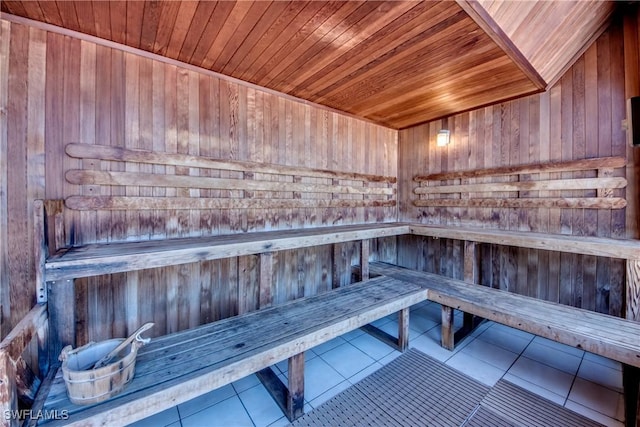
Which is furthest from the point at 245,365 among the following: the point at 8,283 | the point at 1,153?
the point at 1,153

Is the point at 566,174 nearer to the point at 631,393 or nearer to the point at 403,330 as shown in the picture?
the point at 631,393

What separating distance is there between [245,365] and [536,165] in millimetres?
3177

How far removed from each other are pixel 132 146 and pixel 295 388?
202 centimetres

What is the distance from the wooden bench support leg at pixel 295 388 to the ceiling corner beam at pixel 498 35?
231cm

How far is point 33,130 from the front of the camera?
1628 millimetres

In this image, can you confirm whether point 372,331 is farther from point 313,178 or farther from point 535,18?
point 535,18

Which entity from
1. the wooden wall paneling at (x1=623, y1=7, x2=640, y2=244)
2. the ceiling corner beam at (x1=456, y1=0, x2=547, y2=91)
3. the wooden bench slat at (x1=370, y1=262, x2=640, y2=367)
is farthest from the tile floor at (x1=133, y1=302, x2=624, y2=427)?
the ceiling corner beam at (x1=456, y1=0, x2=547, y2=91)

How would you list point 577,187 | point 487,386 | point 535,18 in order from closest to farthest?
point 535,18 < point 487,386 < point 577,187

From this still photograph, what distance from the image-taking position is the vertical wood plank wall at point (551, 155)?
2.31 metres

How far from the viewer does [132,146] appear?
1.92m

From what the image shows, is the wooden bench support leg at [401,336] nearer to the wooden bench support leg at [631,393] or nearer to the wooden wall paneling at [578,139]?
the wooden bench support leg at [631,393]

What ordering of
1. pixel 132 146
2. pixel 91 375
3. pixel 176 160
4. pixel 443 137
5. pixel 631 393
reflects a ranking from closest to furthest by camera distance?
pixel 91 375 < pixel 631 393 < pixel 132 146 < pixel 176 160 < pixel 443 137

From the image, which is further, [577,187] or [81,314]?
[577,187]

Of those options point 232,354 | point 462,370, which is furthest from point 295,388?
point 462,370
